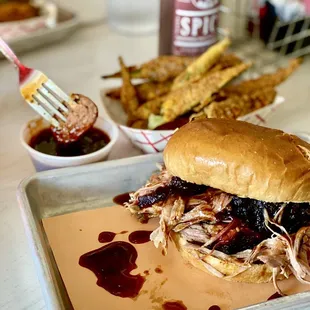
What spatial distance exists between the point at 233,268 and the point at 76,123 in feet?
1.59

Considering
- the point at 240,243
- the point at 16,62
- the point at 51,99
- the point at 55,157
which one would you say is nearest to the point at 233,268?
the point at 240,243

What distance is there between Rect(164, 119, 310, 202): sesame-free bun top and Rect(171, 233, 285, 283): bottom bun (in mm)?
116

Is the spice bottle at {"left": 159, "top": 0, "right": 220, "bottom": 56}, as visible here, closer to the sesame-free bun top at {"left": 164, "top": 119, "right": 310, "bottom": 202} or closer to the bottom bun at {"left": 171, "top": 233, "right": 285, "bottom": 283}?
the sesame-free bun top at {"left": 164, "top": 119, "right": 310, "bottom": 202}

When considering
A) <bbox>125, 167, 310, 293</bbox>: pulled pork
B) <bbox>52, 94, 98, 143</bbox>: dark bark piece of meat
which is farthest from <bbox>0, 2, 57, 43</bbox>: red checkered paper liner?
<bbox>125, 167, 310, 293</bbox>: pulled pork

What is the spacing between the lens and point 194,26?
155 centimetres

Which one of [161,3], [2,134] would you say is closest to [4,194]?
[2,134]

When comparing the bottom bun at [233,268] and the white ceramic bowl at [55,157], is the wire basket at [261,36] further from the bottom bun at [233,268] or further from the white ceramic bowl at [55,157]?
the bottom bun at [233,268]

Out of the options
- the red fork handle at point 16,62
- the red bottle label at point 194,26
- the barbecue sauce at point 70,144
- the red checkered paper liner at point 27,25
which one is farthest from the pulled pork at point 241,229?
the red checkered paper liner at point 27,25

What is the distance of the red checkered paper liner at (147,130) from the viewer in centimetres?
118

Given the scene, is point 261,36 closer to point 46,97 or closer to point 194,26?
point 194,26

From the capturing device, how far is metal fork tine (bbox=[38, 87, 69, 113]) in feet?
3.80

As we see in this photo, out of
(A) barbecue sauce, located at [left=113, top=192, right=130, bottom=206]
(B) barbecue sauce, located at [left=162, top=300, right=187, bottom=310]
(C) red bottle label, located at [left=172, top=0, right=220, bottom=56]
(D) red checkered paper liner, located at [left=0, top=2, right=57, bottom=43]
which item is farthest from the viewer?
(D) red checkered paper liner, located at [left=0, top=2, right=57, bottom=43]

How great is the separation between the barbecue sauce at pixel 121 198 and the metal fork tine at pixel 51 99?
224mm

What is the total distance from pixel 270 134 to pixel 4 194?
604mm
